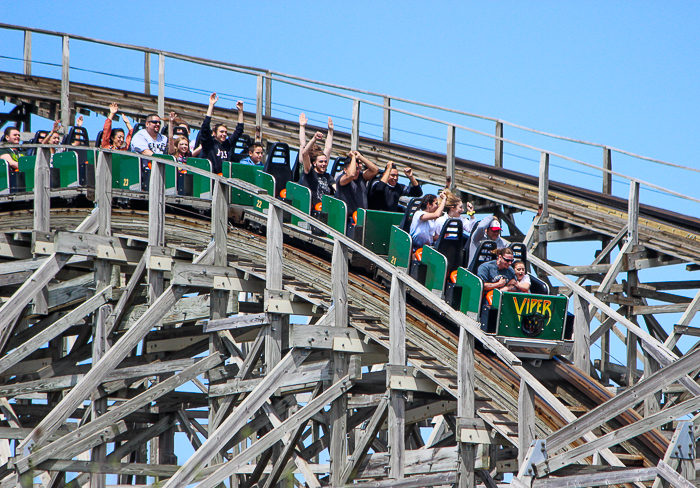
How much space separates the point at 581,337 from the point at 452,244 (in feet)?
6.06

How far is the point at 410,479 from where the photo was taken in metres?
9.45

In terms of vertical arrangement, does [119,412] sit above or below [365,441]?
above

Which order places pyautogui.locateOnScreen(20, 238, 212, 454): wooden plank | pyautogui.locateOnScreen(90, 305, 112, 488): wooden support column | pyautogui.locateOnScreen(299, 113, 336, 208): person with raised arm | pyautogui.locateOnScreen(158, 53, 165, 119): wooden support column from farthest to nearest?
A: pyautogui.locateOnScreen(158, 53, 165, 119): wooden support column → pyautogui.locateOnScreen(299, 113, 336, 208): person with raised arm → pyautogui.locateOnScreen(90, 305, 112, 488): wooden support column → pyautogui.locateOnScreen(20, 238, 212, 454): wooden plank

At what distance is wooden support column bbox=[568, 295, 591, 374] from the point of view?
36.4 ft

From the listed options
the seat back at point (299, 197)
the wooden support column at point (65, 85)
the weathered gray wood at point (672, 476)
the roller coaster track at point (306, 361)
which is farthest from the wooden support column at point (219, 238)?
the wooden support column at point (65, 85)

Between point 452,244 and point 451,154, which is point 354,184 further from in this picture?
point 451,154

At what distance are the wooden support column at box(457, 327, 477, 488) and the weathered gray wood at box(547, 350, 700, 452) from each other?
1007 millimetres

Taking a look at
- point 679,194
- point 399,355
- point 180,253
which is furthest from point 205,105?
point 399,355

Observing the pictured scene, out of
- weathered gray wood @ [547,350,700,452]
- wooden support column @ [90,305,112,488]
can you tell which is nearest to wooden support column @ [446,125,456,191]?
wooden support column @ [90,305,112,488]

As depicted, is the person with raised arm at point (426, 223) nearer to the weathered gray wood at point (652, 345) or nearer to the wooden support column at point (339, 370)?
the wooden support column at point (339, 370)

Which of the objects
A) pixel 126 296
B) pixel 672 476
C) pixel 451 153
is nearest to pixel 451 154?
pixel 451 153

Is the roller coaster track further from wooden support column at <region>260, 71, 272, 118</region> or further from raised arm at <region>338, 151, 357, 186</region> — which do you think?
wooden support column at <region>260, 71, 272, 118</region>

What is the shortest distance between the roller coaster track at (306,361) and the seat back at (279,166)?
1289 millimetres

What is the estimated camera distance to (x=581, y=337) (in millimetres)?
11188
